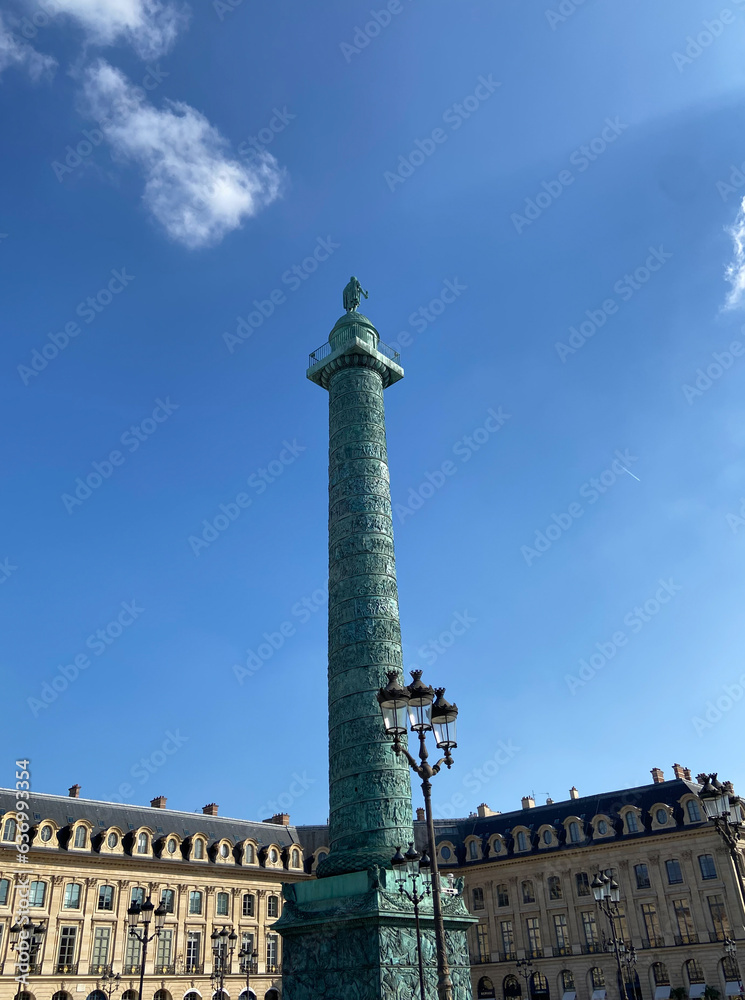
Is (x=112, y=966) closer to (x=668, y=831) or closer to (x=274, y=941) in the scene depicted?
(x=274, y=941)

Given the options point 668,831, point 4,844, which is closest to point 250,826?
point 4,844

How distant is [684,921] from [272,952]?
1873cm

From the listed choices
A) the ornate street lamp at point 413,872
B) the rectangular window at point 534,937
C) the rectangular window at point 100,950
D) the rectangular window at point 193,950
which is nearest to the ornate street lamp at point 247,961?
the rectangular window at point 193,950

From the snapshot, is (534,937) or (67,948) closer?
(67,948)

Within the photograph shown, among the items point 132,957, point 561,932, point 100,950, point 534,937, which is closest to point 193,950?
point 132,957

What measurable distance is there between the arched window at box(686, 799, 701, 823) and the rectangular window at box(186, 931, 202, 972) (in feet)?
73.4

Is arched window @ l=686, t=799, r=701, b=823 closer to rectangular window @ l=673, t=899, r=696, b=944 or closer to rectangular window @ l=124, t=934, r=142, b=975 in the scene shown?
rectangular window @ l=673, t=899, r=696, b=944

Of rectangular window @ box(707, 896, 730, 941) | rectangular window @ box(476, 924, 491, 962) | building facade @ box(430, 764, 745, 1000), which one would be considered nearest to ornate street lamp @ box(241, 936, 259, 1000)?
building facade @ box(430, 764, 745, 1000)

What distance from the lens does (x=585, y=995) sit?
37.7 metres

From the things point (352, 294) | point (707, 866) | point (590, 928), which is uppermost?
point (352, 294)

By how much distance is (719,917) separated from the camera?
3531 cm

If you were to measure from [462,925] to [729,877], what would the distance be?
2223cm

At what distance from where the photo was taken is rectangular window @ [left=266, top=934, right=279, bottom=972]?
39.1 m

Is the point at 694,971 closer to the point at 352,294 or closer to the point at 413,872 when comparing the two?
the point at 413,872
